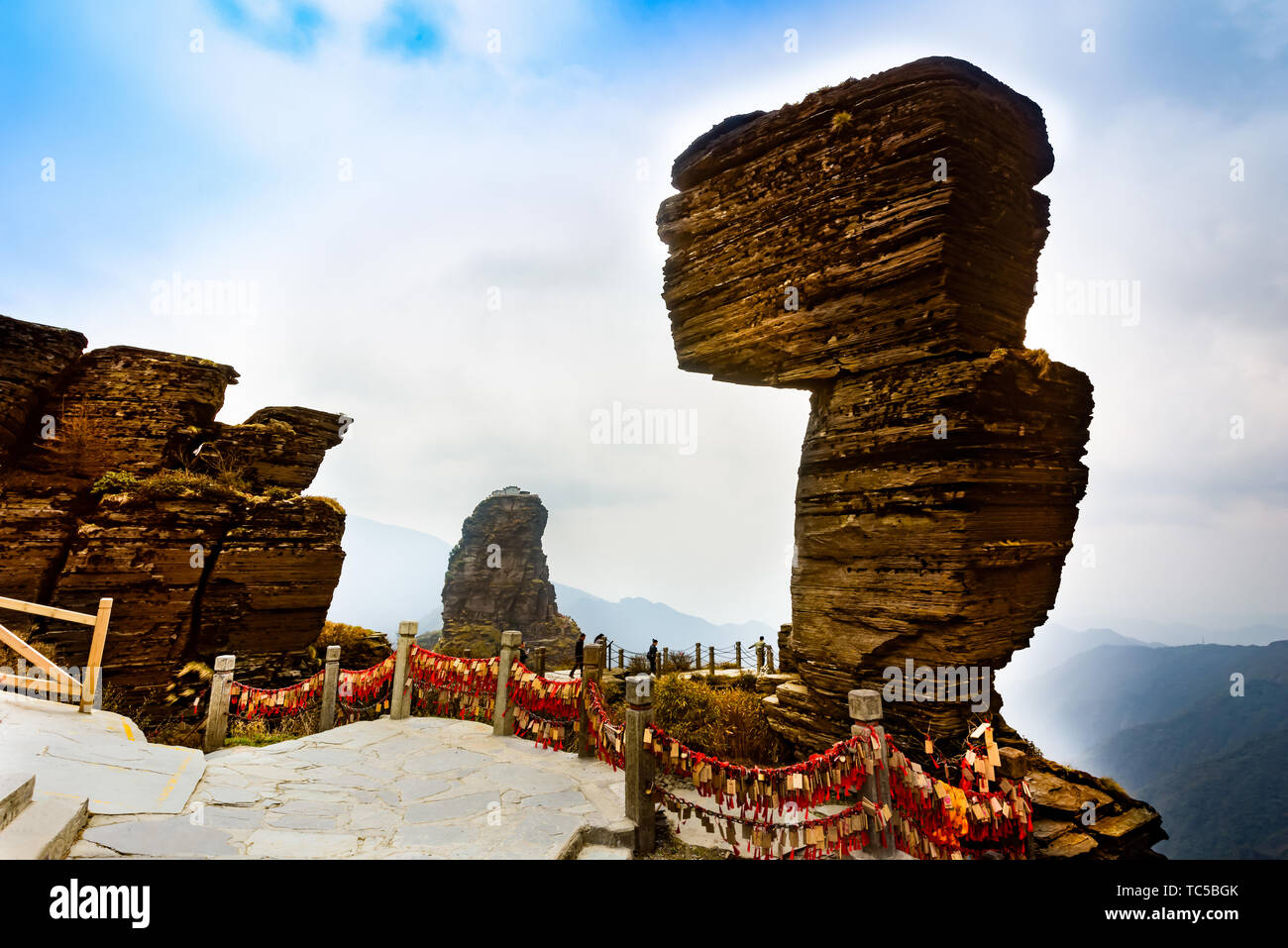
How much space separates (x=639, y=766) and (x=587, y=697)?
2541 mm

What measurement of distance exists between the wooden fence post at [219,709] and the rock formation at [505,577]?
50415 millimetres

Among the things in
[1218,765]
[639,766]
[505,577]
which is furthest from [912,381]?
[1218,765]

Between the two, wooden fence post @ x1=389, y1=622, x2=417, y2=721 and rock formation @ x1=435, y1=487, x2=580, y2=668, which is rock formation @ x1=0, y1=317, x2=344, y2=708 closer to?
wooden fence post @ x1=389, y1=622, x2=417, y2=721

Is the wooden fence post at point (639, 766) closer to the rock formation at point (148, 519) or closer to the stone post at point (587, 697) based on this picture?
the stone post at point (587, 697)

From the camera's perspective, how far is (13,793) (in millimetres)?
3498

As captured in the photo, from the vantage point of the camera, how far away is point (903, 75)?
26.0ft

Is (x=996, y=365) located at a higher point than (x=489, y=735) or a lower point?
higher

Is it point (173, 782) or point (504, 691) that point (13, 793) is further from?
point (504, 691)

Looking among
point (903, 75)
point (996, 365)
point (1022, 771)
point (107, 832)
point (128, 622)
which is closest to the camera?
point (107, 832)
